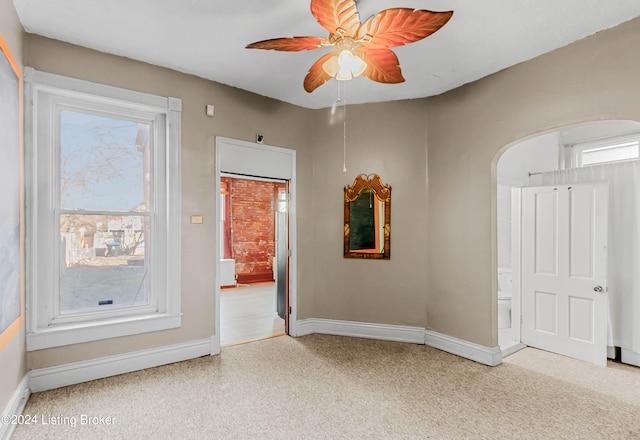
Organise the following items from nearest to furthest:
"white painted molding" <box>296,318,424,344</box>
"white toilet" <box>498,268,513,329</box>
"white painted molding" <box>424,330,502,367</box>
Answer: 1. "white painted molding" <box>424,330,502,367</box>
2. "white painted molding" <box>296,318,424,344</box>
3. "white toilet" <box>498,268,513,329</box>

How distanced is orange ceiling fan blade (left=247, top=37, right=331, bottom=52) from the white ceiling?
39 centimetres

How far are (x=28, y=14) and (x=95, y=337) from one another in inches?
101

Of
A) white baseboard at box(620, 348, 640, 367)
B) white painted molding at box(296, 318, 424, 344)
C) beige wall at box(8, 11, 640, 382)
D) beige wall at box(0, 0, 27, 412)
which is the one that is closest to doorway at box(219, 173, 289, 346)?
white painted molding at box(296, 318, 424, 344)

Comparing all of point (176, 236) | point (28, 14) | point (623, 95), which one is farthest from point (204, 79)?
point (623, 95)

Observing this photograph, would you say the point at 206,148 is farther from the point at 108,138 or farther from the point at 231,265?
the point at 231,265

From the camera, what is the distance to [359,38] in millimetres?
2105

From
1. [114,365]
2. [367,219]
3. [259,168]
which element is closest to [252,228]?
[259,168]

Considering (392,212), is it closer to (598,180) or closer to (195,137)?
(598,180)

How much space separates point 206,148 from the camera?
365 cm

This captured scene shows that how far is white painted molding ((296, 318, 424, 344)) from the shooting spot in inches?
161

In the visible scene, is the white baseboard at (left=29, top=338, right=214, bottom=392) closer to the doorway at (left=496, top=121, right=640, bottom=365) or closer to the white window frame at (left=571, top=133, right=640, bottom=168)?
the doorway at (left=496, top=121, right=640, bottom=365)

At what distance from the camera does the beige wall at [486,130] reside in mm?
2670

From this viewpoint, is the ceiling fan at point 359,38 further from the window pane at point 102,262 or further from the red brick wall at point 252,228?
the red brick wall at point 252,228

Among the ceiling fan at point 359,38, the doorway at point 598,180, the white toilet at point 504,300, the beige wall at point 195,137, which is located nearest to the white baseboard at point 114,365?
the beige wall at point 195,137
